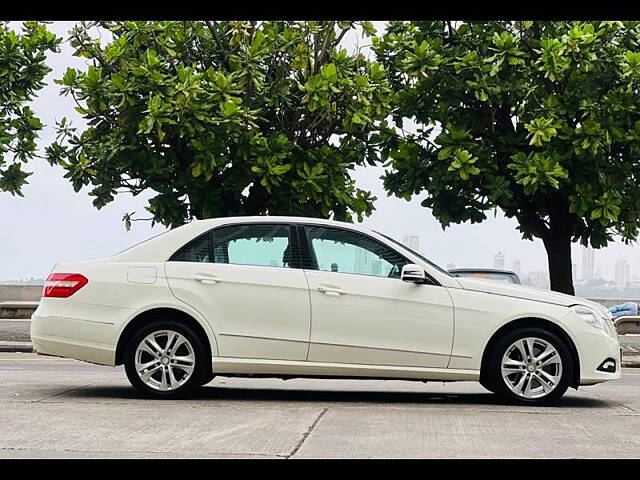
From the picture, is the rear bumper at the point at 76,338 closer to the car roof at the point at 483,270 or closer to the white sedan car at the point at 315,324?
the white sedan car at the point at 315,324

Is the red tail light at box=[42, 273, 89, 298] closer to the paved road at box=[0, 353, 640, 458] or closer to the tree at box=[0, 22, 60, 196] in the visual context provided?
the paved road at box=[0, 353, 640, 458]

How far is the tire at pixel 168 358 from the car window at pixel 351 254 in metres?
1.34

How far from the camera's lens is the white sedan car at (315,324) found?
32.3 ft

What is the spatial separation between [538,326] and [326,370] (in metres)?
1.95

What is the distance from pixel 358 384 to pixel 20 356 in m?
6.92

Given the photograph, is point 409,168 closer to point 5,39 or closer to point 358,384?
point 5,39

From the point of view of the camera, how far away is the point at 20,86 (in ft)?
87.7

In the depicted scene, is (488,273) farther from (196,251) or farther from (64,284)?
(64,284)

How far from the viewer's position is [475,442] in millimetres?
7547

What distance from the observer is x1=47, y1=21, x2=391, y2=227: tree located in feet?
77.5

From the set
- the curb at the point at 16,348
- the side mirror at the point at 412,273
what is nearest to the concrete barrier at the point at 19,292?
the curb at the point at 16,348

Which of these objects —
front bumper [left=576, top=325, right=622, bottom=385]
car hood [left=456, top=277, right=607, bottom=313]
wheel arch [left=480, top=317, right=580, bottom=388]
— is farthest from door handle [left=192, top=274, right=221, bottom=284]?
front bumper [left=576, top=325, right=622, bottom=385]
